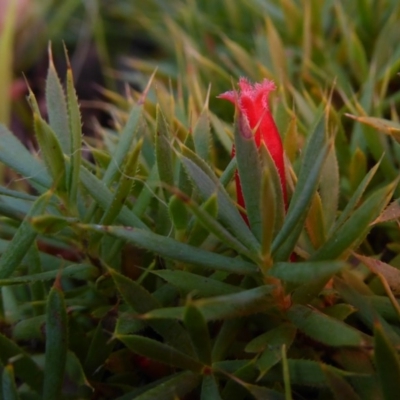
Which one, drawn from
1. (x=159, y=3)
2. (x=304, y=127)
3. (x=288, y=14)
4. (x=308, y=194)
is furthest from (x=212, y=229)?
(x=159, y=3)

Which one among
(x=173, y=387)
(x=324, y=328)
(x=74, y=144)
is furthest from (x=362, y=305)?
(x=74, y=144)

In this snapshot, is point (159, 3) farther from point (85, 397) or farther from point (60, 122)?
point (85, 397)

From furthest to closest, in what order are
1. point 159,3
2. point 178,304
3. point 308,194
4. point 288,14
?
point 159,3
point 288,14
point 178,304
point 308,194

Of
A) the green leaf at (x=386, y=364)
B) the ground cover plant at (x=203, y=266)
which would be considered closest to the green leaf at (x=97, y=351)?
the ground cover plant at (x=203, y=266)

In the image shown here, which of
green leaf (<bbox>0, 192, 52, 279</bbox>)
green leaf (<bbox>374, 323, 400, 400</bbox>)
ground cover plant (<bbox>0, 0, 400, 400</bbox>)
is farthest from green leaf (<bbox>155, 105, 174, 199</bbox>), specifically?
green leaf (<bbox>374, 323, 400, 400</bbox>)

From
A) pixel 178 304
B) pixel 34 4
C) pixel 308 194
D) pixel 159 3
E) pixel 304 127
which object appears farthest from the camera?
pixel 34 4

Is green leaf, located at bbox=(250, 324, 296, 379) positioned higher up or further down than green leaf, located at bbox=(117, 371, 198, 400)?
higher up

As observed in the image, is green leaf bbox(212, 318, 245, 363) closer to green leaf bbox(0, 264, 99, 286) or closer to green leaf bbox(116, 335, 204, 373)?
green leaf bbox(116, 335, 204, 373)

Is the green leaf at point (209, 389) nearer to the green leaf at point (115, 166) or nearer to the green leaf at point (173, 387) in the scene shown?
the green leaf at point (173, 387)
